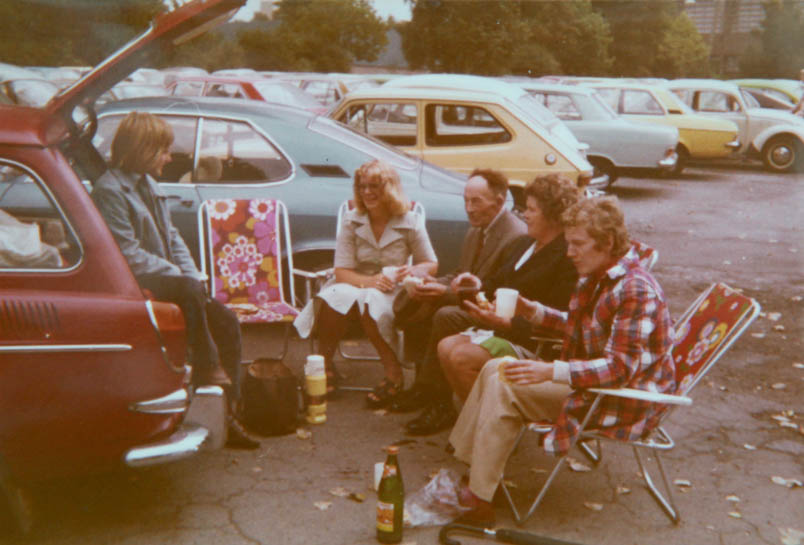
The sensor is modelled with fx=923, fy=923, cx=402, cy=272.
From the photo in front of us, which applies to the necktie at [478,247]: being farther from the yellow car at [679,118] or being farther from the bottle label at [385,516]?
the yellow car at [679,118]

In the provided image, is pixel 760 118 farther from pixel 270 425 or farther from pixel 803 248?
pixel 270 425

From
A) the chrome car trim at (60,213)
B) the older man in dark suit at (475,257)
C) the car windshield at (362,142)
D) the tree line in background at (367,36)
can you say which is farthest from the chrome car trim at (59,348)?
the tree line in background at (367,36)

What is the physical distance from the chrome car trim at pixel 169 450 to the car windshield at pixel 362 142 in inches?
140

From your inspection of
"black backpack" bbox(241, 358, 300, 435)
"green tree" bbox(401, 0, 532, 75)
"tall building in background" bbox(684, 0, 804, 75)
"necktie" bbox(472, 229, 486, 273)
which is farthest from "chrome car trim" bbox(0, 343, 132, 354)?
"tall building in background" bbox(684, 0, 804, 75)

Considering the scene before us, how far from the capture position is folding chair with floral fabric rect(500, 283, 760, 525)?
3834mm

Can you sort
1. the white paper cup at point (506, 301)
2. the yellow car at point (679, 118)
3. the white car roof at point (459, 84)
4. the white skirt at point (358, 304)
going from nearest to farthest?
1. the white paper cup at point (506, 301)
2. the white skirt at point (358, 304)
3. the white car roof at point (459, 84)
4. the yellow car at point (679, 118)

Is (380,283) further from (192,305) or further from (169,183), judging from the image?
(169,183)

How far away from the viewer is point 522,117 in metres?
9.70

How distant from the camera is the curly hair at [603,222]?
153 inches

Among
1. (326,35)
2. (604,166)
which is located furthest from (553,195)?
(326,35)

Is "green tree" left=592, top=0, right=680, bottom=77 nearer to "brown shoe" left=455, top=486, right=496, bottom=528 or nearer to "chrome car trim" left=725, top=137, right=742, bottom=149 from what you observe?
"chrome car trim" left=725, top=137, right=742, bottom=149

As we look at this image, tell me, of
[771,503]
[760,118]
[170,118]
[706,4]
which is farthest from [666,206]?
[706,4]

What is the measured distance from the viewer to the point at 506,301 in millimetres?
4230

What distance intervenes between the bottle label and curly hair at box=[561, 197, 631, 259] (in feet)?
4.58
